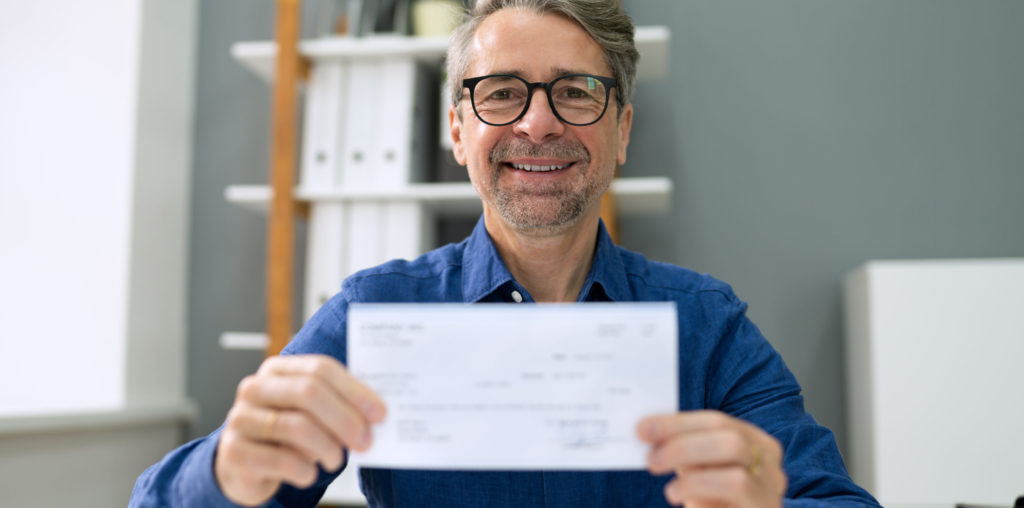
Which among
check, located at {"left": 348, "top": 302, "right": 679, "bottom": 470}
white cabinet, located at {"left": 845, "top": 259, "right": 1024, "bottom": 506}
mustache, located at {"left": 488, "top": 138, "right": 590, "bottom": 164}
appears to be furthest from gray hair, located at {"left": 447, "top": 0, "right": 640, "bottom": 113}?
white cabinet, located at {"left": 845, "top": 259, "right": 1024, "bottom": 506}

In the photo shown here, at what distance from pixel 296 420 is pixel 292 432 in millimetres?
10

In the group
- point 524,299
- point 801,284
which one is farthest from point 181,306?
point 801,284

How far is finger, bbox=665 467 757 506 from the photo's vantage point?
0.63 metres

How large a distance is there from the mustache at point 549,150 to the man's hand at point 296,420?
1.70 ft

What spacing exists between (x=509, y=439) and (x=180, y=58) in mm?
2090

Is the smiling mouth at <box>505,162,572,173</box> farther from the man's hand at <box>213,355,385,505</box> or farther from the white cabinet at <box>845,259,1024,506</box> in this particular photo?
the white cabinet at <box>845,259,1024,506</box>

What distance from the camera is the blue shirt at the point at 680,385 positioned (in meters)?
0.88

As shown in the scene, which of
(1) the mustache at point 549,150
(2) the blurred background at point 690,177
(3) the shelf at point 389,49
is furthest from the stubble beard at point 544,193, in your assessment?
(2) the blurred background at point 690,177

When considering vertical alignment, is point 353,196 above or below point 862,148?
below

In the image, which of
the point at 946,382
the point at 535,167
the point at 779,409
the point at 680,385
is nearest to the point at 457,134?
the point at 535,167

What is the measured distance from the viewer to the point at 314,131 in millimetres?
2072

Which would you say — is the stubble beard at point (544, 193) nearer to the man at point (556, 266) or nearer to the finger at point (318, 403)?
the man at point (556, 266)

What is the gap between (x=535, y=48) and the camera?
108cm

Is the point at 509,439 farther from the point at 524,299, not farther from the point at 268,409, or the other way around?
the point at 524,299
